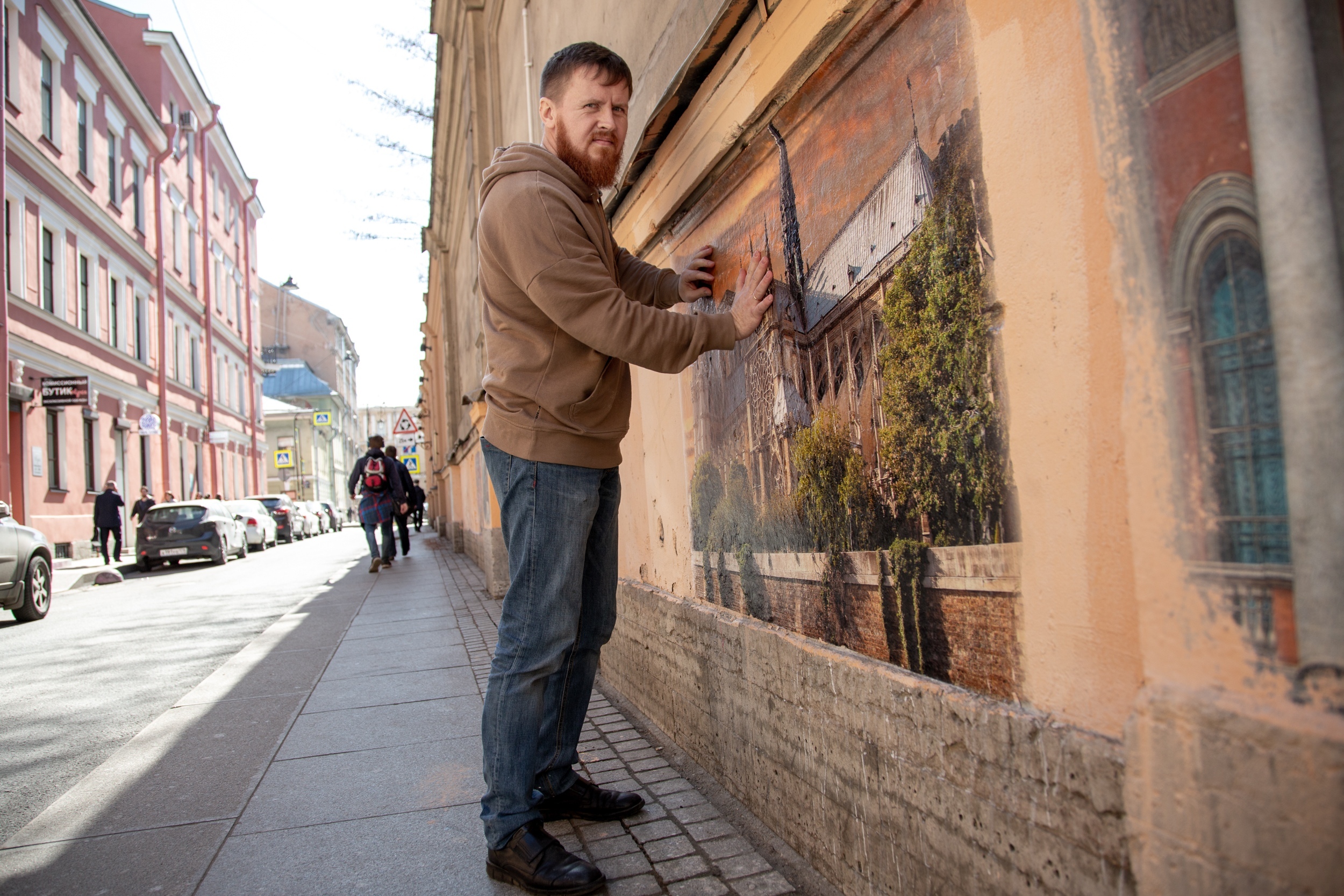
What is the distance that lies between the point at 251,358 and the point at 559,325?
45.2 m

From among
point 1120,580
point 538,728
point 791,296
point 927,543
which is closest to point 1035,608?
point 1120,580

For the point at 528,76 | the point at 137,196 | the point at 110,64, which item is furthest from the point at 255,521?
the point at 528,76

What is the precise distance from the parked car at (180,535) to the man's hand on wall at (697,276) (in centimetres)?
1770

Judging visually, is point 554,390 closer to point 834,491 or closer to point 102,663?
point 834,491

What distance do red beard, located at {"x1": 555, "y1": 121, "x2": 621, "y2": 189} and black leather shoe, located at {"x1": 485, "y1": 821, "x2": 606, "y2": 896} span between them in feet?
5.85

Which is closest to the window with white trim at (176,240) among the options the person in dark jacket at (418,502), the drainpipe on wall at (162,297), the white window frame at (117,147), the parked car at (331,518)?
the drainpipe on wall at (162,297)

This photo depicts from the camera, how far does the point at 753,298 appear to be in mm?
2381

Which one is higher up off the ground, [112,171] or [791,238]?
[112,171]

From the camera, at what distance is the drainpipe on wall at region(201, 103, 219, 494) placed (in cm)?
3434

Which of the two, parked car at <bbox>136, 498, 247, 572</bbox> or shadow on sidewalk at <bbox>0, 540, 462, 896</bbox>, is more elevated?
parked car at <bbox>136, 498, 247, 572</bbox>

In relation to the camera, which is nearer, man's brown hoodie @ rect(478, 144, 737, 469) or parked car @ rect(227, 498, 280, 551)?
man's brown hoodie @ rect(478, 144, 737, 469)

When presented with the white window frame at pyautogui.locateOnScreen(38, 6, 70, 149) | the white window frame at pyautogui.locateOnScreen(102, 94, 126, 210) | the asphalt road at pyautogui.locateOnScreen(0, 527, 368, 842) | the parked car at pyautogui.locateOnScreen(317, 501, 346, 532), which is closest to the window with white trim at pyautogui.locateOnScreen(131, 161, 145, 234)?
the white window frame at pyautogui.locateOnScreen(102, 94, 126, 210)

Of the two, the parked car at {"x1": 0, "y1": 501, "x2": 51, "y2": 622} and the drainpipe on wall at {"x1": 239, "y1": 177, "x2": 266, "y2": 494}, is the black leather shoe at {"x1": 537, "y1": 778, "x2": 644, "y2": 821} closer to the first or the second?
the parked car at {"x1": 0, "y1": 501, "x2": 51, "y2": 622}

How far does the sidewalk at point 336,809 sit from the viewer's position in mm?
2439
